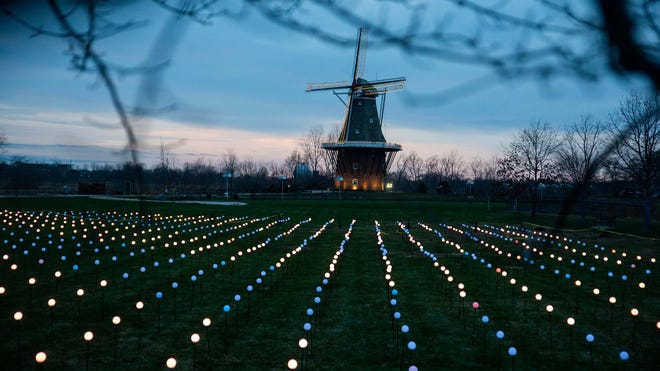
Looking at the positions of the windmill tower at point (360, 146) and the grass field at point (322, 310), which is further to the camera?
the windmill tower at point (360, 146)

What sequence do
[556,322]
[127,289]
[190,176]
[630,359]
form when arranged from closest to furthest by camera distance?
[630,359]
[556,322]
[127,289]
[190,176]

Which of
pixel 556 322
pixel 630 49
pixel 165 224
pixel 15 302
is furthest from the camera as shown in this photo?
pixel 165 224

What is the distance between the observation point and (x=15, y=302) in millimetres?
11555

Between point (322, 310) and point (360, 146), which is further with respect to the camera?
point (360, 146)

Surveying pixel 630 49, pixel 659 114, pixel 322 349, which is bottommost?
pixel 322 349

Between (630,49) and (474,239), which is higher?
(630,49)

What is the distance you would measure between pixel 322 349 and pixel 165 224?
25242 mm

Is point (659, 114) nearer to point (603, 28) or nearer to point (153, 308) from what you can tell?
point (603, 28)

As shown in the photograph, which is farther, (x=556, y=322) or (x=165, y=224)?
(x=165, y=224)

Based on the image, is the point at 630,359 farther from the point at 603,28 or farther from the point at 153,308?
the point at 153,308

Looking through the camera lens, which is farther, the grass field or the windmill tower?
the windmill tower

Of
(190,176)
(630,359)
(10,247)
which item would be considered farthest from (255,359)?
(190,176)

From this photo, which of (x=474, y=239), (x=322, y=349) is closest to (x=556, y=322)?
(x=322, y=349)

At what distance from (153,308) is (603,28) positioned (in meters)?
11.4
